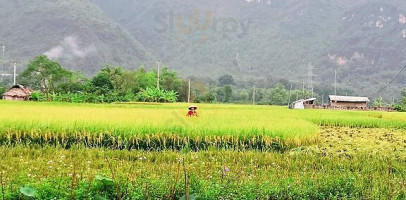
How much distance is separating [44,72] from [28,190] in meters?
54.7

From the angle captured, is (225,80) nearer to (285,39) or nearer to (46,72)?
(285,39)

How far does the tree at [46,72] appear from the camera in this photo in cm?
5275

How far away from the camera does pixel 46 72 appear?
53375 millimetres

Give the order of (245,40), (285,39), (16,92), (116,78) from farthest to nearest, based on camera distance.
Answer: (285,39)
(245,40)
(116,78)
(16,92)

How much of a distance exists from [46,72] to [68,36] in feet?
175

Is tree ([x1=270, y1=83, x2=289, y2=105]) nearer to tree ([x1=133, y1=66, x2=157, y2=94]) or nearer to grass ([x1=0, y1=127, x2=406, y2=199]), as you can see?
tree ([x1=133, y1=66, x2=157, y2=94])

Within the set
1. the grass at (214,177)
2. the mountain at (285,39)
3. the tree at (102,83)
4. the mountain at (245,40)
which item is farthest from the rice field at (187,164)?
the tree at (102,83)

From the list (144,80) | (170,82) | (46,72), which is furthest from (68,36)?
(170,82)

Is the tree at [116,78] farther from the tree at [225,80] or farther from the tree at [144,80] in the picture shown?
the tree at [225,80]

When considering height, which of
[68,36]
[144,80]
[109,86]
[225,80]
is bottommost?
[109,86]

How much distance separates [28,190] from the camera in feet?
10.2

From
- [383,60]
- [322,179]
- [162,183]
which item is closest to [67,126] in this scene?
[162,183]

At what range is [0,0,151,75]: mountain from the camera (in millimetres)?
94062

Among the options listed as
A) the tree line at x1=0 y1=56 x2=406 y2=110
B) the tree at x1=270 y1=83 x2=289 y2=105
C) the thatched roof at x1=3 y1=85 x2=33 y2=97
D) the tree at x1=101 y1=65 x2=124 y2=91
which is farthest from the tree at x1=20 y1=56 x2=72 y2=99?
the tree at x1=270 y1=83 x2=289 y2=105
